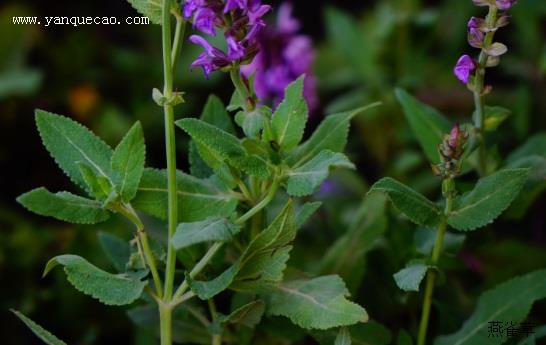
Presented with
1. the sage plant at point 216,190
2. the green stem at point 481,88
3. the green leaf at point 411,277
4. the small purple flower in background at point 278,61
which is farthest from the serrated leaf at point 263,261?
the small purple flower in background at point 278,61

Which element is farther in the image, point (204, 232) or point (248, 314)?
point (248, 314)

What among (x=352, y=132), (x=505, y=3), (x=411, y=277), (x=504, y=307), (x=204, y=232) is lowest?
(x=352, y=132)

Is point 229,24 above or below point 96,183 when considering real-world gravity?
above

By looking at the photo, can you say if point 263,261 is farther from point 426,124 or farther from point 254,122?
point 426,124

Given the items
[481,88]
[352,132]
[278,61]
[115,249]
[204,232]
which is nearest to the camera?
[204,232]

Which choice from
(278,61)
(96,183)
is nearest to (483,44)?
(96,183)

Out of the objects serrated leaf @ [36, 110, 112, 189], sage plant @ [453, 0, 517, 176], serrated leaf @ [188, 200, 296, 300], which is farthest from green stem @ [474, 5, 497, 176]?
Answer: serrated leaf @ [36, 110, 112, 189]
